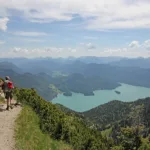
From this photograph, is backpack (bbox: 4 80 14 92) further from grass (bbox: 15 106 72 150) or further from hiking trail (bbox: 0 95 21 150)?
grass (bbox: 15 106 72 150)

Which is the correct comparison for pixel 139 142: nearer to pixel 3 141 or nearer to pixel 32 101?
pixel 3 141

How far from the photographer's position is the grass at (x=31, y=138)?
60.3ft

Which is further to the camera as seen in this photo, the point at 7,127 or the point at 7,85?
the point at 7,85

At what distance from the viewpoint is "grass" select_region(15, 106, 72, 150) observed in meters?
18.4

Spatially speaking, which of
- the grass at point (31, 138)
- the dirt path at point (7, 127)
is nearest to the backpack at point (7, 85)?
the dirt path at point (7, 127)

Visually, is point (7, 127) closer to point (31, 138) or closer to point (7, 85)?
point (31, 138)

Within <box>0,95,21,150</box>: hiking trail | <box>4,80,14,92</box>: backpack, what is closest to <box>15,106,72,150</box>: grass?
<box>0,95,21,150</box>: hiking trail

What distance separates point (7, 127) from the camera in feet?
71.7

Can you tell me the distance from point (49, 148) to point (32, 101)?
19.0 m

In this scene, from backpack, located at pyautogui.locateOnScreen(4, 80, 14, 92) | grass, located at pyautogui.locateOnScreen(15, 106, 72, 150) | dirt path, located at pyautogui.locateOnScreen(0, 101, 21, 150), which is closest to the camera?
dirt path, located at pyautogui.locateOnScreen(0, 101, 21, 150)

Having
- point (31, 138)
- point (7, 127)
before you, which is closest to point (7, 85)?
point (7, 127)

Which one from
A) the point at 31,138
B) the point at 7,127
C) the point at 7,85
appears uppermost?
the point at 7,85

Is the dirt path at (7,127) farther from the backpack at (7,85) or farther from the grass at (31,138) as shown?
the backpack at (7,85)

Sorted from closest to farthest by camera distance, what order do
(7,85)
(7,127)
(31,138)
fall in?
(31,138)
(7,127)
(7,85)
